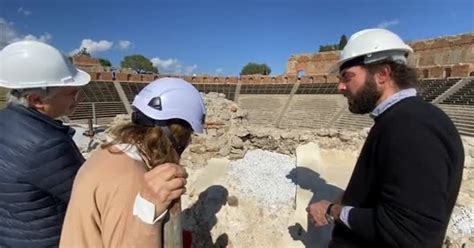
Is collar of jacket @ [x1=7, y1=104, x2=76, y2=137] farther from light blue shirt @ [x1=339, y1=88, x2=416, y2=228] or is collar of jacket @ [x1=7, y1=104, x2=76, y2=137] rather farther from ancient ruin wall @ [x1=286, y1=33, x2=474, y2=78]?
ancient ruin wall @ [x1=286, y1=33, x2=474, y2=78]

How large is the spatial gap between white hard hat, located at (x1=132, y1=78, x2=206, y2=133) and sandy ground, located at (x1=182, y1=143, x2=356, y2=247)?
8.25 feet

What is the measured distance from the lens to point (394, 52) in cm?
188

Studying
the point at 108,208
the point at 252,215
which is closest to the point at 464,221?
the point at 252,215

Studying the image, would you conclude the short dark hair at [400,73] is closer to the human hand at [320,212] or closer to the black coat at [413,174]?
the black coat at [413,174]

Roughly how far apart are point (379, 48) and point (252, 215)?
9.99 feet

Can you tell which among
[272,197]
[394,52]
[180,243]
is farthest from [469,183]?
[180,243]

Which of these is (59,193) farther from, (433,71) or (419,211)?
(433,71)

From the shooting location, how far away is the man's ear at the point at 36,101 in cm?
182

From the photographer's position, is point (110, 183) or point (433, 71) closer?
point (110, 183)

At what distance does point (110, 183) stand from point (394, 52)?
5.60 feet

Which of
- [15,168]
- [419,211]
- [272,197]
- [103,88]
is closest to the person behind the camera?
[419,211]

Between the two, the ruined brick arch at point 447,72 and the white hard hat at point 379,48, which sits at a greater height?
the ruined brick arch at point 447,72

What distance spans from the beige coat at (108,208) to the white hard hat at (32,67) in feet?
2.61

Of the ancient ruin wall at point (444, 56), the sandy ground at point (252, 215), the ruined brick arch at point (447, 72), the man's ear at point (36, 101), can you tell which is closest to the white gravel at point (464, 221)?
the sandy ground at point (252, 215)
